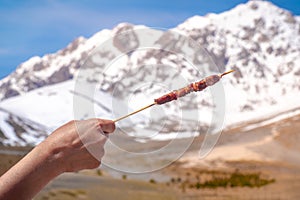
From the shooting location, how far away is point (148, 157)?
3.08 metres

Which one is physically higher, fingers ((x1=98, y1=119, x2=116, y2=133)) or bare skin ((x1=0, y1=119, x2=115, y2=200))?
fingers ((x1=98, y1=119, x2=116, y2=133))

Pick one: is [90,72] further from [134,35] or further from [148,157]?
[148,157]

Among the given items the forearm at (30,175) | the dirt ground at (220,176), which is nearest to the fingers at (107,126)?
the forearm at (30,175)

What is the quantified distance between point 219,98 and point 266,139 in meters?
123

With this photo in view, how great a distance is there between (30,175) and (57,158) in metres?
0.14

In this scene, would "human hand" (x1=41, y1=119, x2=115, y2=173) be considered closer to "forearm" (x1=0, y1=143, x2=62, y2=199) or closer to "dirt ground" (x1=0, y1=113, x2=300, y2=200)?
"forearm" (x1=0, y1=143, x2=62, y2=199)

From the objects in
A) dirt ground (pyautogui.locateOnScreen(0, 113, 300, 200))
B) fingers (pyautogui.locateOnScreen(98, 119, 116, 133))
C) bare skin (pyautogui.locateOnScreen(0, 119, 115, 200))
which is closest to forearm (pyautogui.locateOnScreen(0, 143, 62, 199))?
bare skin (pyautogui.locateOnScreen(0, 119, 115, 200))

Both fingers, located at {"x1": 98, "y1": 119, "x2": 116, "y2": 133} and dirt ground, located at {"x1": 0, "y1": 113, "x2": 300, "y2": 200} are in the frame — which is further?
dirt ground, located at {"x1": 0, "y1": 113, "x2": 300, "y2": 200}

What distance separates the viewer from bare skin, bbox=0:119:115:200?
8.11 ft

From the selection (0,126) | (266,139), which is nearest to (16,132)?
(0,126)

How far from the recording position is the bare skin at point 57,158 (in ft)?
8.11

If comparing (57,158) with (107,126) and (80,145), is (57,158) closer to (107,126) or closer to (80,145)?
(80,145)

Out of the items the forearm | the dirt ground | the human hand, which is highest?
the dirt ground

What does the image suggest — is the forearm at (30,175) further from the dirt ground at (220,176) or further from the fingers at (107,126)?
the dirt ground at (220,176)
